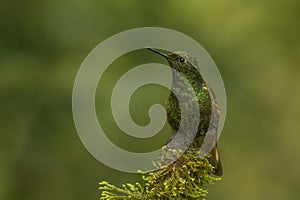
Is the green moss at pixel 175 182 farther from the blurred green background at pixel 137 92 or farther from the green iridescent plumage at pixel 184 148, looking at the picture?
the blurred green background at pixel 137 92

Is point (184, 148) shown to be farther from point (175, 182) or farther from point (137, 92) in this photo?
point (137, 92)

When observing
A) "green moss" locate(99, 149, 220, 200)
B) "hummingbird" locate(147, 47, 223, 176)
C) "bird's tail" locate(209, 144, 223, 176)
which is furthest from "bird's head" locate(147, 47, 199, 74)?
"green moss" locate(99, 149, 220, 200)

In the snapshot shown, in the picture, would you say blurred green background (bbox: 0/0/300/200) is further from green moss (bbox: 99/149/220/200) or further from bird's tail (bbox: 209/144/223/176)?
green moss (bbox: 99/149/220/200)

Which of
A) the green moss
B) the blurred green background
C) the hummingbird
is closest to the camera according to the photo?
the green moss

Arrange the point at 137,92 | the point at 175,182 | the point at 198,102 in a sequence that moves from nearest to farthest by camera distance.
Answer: the point at 175,182, the point at 198,102, the point at 137,92

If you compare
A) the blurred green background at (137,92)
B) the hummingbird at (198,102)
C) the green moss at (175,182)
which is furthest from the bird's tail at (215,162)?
the blurred green background at (137,92)

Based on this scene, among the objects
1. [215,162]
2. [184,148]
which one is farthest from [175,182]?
[215,162]
